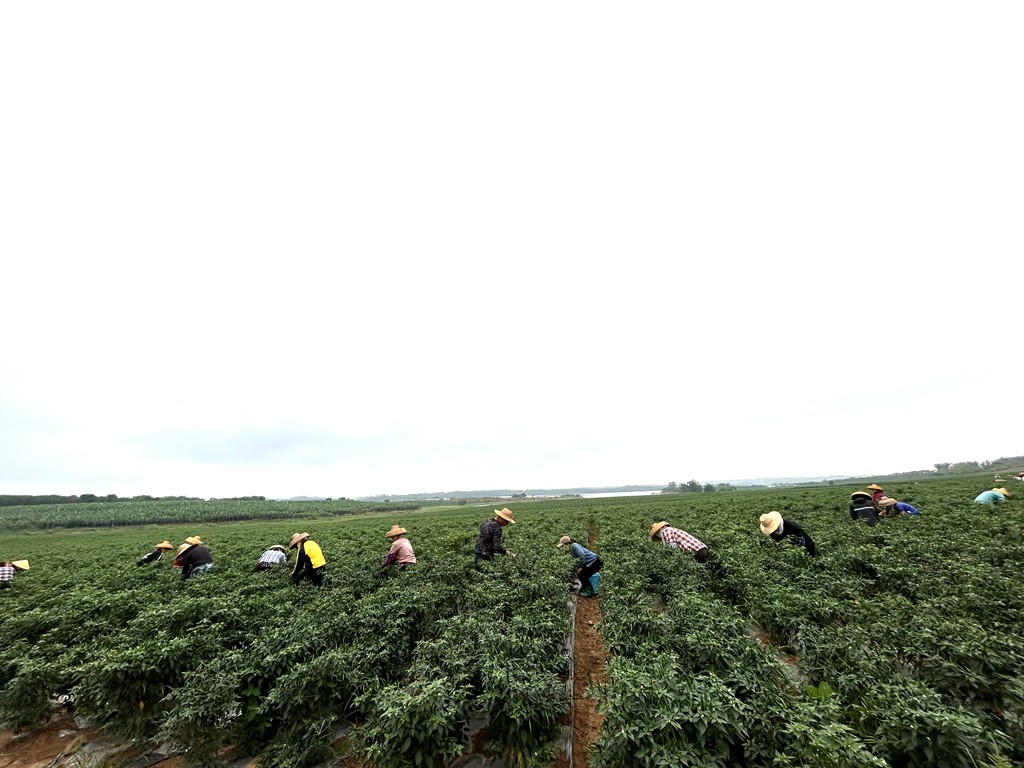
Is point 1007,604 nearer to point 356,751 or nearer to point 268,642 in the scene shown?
point 356,751

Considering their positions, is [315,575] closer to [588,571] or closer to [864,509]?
[588,571]

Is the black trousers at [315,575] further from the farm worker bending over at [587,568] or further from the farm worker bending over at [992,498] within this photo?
the farm worker bending over at [992,498]

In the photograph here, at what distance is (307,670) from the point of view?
16.2ft

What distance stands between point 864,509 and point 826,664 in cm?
1220

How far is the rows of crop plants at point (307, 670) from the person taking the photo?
4.37m

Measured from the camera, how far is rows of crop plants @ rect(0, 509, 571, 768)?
437 centimetres

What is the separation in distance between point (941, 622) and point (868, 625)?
3.33 ft

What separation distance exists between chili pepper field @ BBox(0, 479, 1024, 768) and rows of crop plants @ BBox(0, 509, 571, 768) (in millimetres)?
32

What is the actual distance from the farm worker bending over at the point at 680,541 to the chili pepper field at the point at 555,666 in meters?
0.53

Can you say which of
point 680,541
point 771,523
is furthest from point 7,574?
point 771,523

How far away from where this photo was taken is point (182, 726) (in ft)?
15.7

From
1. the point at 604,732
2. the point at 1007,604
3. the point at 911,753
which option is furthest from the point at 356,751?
the point at 1007,604

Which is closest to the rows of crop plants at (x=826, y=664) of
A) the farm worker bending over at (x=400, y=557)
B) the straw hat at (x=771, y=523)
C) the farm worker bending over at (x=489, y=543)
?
the straw hat at (x=771, y=523)

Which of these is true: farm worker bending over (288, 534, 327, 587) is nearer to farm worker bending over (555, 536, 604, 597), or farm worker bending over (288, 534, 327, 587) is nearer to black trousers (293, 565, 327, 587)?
black trousers (293, 565, 327, 587)
